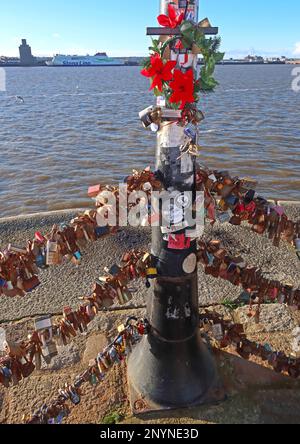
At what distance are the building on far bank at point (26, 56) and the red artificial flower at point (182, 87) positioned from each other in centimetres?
15189

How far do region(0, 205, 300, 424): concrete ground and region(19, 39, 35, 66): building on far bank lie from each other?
149807 mm

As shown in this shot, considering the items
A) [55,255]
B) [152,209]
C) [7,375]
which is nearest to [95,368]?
[7,375]

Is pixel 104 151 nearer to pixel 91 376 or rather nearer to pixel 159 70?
pixel 91 376

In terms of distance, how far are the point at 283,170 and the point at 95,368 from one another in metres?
10.6

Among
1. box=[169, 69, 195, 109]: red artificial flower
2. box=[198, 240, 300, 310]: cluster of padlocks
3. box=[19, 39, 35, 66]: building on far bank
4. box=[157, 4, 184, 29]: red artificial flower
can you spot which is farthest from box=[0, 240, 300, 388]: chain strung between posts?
box=[19, 39, 35, 66]: building on far bank

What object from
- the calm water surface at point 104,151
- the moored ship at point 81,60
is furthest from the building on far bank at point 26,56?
the calm water surface at point 104,151

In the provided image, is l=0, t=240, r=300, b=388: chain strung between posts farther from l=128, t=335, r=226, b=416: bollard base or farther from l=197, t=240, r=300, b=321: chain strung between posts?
l=128, t=335, r=226, b=416: bollard base

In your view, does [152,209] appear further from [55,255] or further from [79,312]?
[79,312]

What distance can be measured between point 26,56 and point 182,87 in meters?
159

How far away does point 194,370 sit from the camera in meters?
2.87

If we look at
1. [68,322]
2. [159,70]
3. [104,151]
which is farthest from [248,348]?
[104,151]

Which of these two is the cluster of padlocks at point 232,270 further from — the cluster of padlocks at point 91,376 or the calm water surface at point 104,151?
the calm water surface at point 104,151

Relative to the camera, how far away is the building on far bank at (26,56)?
139000 mm

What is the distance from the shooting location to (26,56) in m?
144
